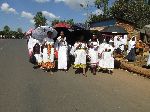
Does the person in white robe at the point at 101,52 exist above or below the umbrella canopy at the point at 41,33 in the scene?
below

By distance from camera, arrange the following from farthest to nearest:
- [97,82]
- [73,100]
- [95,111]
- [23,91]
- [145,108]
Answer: [97,82]
[23,91]
[73,100]
[145,108]
[95,111]

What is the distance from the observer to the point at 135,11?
210ft

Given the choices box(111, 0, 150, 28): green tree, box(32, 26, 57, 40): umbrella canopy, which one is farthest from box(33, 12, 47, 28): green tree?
box(32, 26, 57, 40): umbrella canopy

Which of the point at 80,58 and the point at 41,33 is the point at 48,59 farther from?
the point at 41,33

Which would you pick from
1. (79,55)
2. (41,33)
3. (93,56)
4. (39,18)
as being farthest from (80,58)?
(39,18)

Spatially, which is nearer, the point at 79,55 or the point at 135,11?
the point at 79,55

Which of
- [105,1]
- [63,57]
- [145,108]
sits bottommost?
[145,108]

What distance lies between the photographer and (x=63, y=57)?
17.6m

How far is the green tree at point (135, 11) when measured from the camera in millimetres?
63719

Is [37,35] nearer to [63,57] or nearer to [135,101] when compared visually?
[63,57]

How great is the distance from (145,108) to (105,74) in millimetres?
7049

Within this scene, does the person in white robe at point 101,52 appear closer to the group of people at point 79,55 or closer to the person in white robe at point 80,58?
the group of people at point 79,55

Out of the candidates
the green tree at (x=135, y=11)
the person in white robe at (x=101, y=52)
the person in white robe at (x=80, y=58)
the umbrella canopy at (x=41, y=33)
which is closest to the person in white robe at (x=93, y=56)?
the person in white robe at (x=101, y=52)

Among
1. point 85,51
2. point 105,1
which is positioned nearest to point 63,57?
point 85,51
